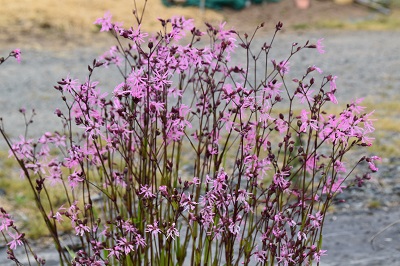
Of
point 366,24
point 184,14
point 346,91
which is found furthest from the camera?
point 366,24

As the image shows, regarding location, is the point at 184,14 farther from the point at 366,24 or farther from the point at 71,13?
the point at 366,24

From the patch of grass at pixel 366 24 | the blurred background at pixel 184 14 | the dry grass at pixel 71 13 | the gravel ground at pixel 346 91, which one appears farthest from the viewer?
the patch of grass at pixel 366 24

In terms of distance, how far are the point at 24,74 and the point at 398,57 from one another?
7110 mm

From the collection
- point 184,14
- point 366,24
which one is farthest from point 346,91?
point 366,24

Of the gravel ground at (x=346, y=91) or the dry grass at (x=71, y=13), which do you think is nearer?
the gravel ground at (x=346, y=91)

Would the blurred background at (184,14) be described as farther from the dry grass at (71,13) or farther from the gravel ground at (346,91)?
the gravel ground at (346,91)

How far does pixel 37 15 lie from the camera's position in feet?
49.2

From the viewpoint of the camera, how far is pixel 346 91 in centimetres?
1009

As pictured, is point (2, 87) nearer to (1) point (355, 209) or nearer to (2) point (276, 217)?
(1) point (355, 209)

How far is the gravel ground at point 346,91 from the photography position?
4.67 m

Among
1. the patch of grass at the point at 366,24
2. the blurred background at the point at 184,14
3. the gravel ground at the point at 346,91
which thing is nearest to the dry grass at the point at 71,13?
the blurred background at the point at 184,14

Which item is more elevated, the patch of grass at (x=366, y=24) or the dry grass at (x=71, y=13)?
the patch of grass at (x=366, y=24)

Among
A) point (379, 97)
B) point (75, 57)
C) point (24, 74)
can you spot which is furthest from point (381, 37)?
point (24, 74)

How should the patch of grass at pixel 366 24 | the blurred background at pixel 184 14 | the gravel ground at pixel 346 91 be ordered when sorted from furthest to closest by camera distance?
the patch of grass at pixel 366 24, the blurred background at pixel 184 14, the gravel ground at pixel 346 91
